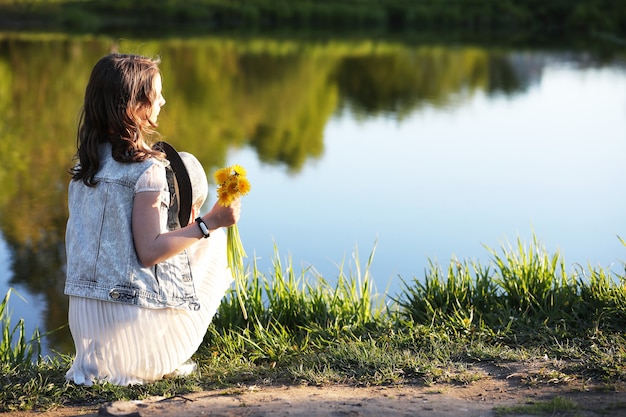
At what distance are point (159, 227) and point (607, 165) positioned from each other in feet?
35.3

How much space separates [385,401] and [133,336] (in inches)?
33.6

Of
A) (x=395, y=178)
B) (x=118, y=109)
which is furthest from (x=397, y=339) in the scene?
(x=395, y=178)

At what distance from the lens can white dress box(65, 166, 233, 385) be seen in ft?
9.53

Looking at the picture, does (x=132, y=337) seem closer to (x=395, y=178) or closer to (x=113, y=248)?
(x=113, y=248)

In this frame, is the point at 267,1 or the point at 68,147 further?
the point at 267,1

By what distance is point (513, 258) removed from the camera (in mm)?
4305

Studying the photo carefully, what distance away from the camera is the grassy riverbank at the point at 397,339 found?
3.04 meters

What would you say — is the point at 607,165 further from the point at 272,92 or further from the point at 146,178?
the point at 146,178

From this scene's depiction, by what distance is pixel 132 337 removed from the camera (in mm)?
2928

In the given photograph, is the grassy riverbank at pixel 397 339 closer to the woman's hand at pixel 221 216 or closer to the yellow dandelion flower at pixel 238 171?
the woman's hand at pixel 221 216

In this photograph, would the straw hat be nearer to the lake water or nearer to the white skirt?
the white skirt

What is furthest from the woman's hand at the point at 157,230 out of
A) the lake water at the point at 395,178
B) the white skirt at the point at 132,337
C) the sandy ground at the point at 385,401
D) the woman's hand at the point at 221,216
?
the lake water at the point at 395,178

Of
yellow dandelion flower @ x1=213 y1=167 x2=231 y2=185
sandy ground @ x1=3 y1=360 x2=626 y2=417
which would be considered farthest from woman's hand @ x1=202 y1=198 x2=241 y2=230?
sandy ground @ x1=3 y1=360 x2=626 y2=417

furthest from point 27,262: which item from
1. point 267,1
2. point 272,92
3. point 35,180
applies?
point 267,1
